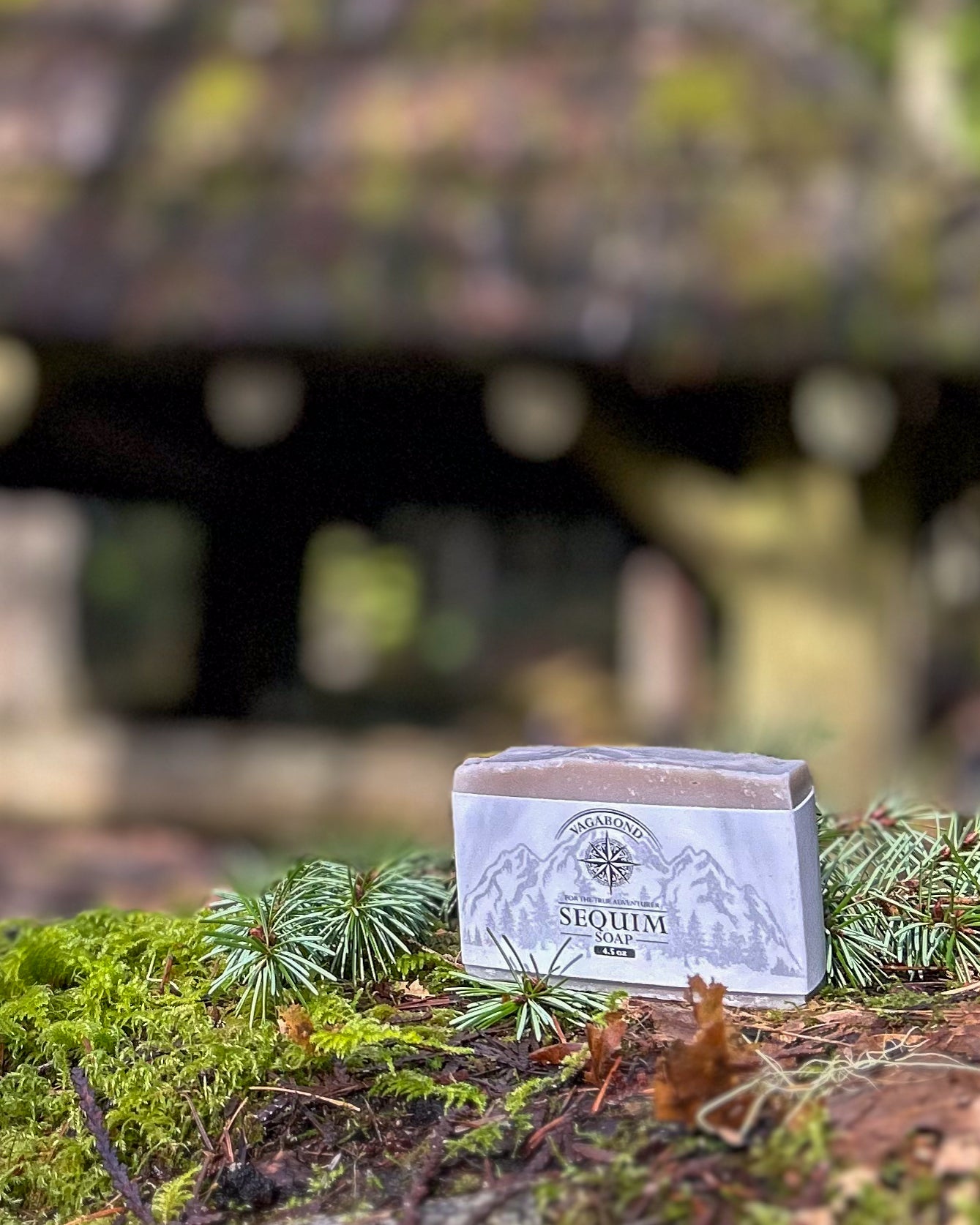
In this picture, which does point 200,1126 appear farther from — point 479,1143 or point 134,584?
point 134,584

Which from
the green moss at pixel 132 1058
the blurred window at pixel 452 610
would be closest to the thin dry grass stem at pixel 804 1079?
the green moss at pixel 132 1058

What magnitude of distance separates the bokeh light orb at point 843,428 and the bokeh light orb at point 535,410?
735 millimetres

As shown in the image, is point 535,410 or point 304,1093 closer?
point 304,1093

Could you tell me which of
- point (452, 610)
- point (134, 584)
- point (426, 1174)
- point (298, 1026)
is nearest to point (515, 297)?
point (298, 1026)

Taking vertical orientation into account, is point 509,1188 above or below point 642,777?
below

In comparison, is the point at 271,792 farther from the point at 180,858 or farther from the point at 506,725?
the point at 506,725

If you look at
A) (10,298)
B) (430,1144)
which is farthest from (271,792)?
(430,1144)

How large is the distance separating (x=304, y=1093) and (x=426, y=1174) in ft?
0.76

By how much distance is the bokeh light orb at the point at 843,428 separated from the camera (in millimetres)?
4418

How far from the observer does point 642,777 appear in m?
1.55

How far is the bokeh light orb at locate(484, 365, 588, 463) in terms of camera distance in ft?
12.7

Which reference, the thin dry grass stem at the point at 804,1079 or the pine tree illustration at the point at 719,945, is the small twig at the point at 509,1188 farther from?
the pine tree illustration at the point at 719,945

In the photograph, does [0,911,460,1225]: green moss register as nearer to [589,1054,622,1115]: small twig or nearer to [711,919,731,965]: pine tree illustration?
[589,1054,622,1115]: small twig

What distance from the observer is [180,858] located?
5711 millimetres
